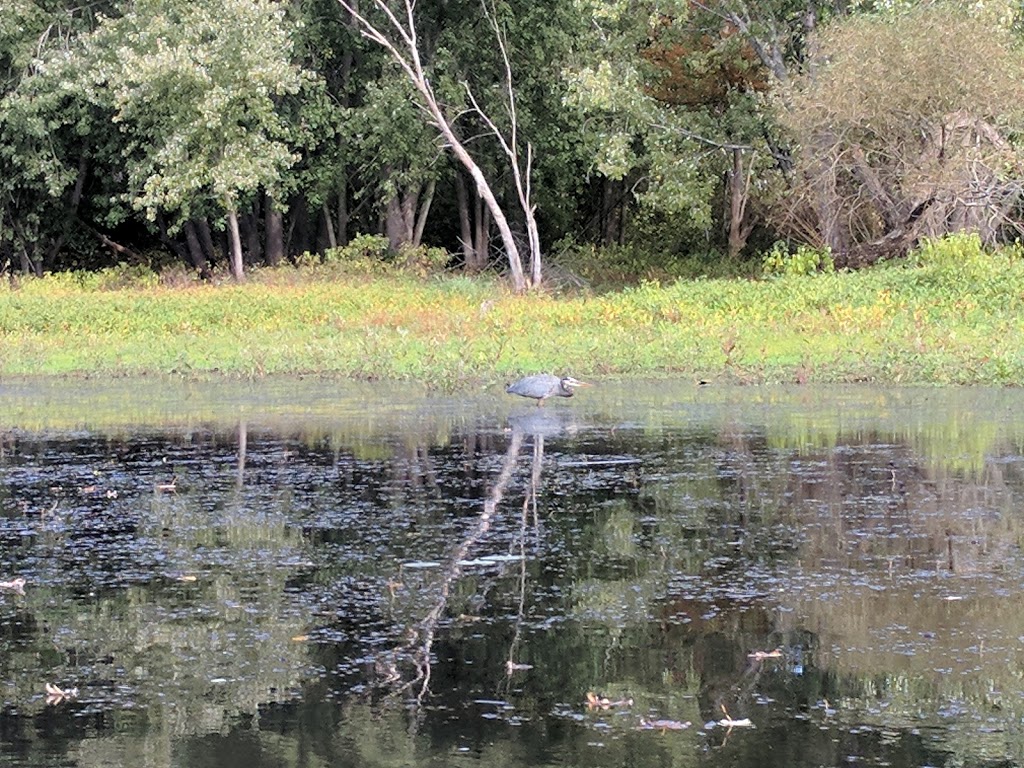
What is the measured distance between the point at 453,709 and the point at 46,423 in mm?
10676

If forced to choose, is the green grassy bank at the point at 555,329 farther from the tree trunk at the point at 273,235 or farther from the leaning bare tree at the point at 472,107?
the tree trunk at the point at 273,235

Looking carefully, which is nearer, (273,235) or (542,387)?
(542,387)

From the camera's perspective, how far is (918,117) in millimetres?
27938

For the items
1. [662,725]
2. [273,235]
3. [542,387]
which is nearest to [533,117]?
[273,235]

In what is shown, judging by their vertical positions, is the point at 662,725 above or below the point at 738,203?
below

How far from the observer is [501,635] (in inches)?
293

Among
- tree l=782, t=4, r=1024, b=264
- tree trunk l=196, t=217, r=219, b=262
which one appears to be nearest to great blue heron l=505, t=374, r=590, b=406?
tree l=782, t=4, r=1024, b=264

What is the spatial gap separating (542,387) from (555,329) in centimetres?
607

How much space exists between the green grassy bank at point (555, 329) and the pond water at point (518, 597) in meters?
4.34

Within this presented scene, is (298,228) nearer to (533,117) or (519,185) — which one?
(533,117)

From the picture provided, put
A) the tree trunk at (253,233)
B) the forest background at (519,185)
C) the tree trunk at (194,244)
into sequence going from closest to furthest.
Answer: the forest background at (519,185), the tree trunk at (194,244), the tree trunk at (253,233)

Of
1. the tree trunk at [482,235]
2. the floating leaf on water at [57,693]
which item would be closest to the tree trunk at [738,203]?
the tree trunk at [482,235]

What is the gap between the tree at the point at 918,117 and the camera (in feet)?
88.8

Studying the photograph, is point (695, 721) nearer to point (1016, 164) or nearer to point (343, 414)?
point (343, 414)
